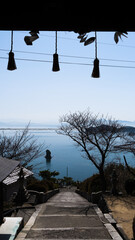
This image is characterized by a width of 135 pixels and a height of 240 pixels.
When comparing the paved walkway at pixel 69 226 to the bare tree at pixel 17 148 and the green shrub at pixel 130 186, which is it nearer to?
the green shrub at pixel 130 186

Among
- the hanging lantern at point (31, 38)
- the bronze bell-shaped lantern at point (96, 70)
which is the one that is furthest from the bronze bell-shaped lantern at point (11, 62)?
the bronze bell-shaped lantern at point (96, 70)

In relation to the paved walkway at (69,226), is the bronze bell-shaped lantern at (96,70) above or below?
above

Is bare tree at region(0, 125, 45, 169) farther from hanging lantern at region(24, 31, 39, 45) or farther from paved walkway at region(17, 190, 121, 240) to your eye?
hanging lantern at region(24, 31, 39, 45)

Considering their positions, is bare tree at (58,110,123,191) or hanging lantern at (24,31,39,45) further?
bare tree at (58,110,123,191)

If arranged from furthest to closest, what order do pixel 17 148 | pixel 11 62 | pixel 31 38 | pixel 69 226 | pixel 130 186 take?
pixel 17 148
pixel 130 186
pixel 69 226
pixel 11 62
pixel 31 38

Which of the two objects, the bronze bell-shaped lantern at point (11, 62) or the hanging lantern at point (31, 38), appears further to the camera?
the bronze bell-shaped lantern at point (11, 62)

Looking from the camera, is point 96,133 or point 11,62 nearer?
point 11,62

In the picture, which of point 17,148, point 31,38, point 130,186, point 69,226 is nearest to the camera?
point 31,38

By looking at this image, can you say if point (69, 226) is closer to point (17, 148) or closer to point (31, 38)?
point (31, 38)

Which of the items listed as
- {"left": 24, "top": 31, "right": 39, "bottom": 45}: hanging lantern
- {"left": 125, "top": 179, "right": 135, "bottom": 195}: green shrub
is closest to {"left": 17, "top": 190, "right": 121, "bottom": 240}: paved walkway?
{"left": 125, "top": 179, "right": 135, "bottom": 195}: green shrub

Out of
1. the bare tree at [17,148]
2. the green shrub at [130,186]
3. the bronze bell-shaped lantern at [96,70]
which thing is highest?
the bronze bell-shaped lantern at [96,70]

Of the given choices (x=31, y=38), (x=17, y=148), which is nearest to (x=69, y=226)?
(x=31, y=38)

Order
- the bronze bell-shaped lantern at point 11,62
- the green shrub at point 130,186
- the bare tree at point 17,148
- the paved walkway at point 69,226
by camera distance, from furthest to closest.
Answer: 1. the bare tree at point 17,148
2. the green shrub at point 130,186
3. the paved walkway at point 69,226
4. the bronze bell-shaped lantern at point 11,62

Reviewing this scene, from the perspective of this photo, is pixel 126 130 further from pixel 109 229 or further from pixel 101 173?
pixel 109 229
